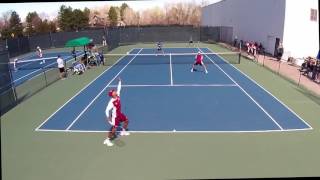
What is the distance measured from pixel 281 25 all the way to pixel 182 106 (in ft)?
52.5

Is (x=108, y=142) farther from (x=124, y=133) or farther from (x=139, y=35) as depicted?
(x=139, y=35)

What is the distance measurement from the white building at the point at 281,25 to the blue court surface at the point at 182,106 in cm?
679

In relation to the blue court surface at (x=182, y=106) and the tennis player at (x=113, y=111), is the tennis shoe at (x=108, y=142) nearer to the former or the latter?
the tennis player at (x=113, y=111)

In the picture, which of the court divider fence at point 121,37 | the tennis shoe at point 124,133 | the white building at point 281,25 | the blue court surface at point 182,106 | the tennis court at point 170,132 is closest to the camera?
the tennis court at point 170,132

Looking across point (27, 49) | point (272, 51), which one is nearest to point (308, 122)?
point (272, 51)

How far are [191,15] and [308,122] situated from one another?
53.6 m

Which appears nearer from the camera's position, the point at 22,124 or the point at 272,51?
the point at 22,124

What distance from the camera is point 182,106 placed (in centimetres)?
1236

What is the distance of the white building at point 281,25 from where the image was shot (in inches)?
922

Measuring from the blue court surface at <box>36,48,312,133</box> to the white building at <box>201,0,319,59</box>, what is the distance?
22.3 ft

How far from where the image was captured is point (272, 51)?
2678 cm

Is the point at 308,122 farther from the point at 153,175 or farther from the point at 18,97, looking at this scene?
the point at 18,97

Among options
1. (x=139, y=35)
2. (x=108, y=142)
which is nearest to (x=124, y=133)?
(x=108, y=142)

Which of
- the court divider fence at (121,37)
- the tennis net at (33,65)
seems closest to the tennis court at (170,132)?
the tennis net at (33,65)
